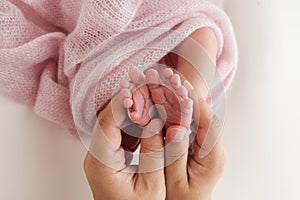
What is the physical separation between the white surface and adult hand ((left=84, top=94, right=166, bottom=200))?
0.37ft

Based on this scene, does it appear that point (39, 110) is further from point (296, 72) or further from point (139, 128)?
point (296, 72)

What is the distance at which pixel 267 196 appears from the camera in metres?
0.76

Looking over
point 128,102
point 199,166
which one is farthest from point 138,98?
point 199,166

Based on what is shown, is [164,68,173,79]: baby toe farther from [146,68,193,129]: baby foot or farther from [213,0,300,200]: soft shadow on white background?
[213,0,300,200]: soft shadow on white background

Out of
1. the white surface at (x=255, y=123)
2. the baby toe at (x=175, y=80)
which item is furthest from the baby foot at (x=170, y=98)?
the white surface at (x=255, y=123)

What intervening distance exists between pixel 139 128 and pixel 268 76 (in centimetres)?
29

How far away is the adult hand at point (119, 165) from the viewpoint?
1.87ft

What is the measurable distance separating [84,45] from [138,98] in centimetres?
15

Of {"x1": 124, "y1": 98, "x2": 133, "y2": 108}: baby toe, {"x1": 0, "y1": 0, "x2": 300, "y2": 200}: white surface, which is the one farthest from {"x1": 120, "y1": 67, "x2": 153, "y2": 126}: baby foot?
{"x1": 0, "y1": 0, "x2": 300, "y2": 200}: white surface

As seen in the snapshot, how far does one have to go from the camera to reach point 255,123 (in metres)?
0.78

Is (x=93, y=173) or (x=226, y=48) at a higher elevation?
(x=226, y=48)

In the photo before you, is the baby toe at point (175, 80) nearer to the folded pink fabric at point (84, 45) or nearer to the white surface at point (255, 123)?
the folded pink fabric at point (84, 45)

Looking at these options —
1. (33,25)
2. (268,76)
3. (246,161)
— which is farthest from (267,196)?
(33,25)

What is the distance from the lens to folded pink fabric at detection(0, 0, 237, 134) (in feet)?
2.13
